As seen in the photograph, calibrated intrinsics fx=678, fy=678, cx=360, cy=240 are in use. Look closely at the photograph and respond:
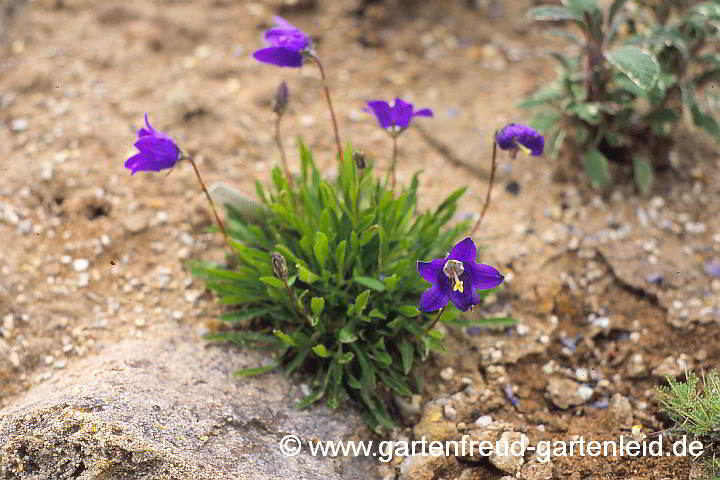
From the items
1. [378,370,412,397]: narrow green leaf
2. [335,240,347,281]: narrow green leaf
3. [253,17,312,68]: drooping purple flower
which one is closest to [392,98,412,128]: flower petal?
[253,17,312,68]: drooping purple flower

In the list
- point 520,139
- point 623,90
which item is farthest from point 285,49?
point 623,90

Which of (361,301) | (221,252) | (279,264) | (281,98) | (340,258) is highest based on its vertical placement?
(281,98)

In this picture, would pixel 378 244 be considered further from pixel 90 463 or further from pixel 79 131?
pixel 79 131

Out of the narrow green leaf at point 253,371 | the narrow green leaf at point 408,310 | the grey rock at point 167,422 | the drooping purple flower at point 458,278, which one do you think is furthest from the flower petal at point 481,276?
the narrow green leaf at point 253,371

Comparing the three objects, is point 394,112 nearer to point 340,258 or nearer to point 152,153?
point 340,258

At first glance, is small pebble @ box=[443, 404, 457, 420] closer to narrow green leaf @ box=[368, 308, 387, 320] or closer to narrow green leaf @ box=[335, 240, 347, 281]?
narrow green leaf @ box=[368, 308, 387, 320]

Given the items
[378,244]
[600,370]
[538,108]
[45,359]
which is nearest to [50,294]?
[45,359]

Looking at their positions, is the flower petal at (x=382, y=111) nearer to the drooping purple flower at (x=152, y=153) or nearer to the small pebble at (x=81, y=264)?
the drooping purple flower at (x=152, y=153)
